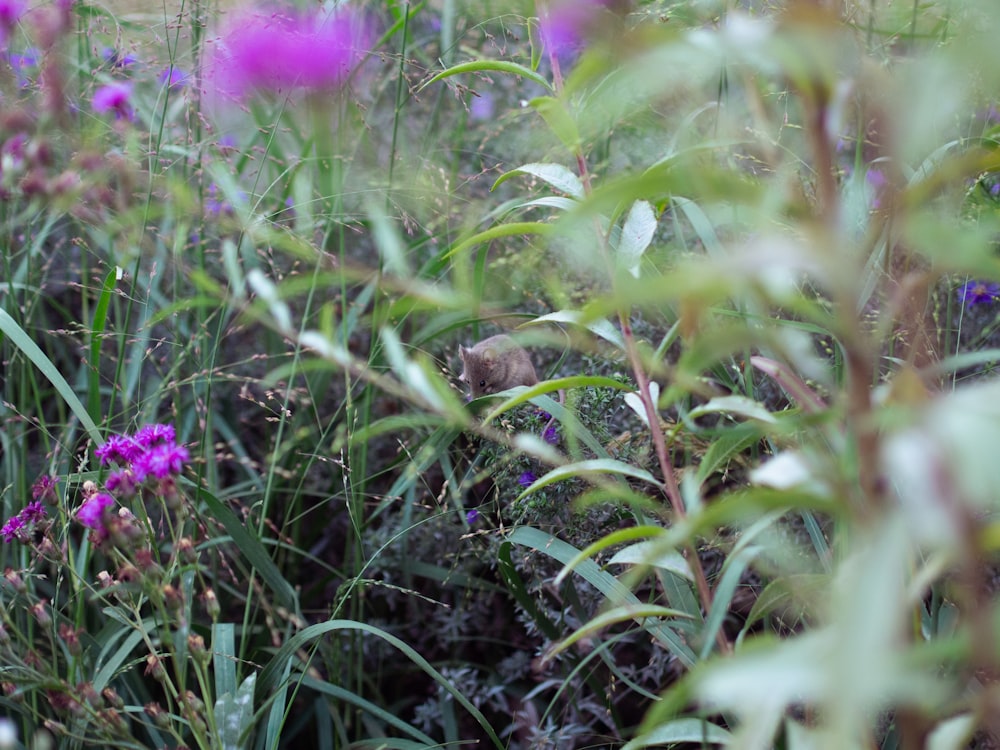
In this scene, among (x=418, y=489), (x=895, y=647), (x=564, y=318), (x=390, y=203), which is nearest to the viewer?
(x=895, y=647)

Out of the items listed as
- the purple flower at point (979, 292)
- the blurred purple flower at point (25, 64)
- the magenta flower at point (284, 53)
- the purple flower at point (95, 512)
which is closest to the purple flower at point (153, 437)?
the purple flower at point (95, 512)

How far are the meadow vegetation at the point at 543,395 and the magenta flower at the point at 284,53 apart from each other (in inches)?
0.4

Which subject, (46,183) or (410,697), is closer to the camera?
(46,183)

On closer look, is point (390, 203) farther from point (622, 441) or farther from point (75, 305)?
point (75, 305)

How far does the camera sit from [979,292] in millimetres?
1529

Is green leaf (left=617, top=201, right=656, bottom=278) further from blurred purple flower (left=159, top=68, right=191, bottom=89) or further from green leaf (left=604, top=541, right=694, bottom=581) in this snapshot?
blurred purple flower (left=159, top=68, right=191, bottom=89)

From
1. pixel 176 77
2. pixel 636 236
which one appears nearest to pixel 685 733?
pixel 636 236

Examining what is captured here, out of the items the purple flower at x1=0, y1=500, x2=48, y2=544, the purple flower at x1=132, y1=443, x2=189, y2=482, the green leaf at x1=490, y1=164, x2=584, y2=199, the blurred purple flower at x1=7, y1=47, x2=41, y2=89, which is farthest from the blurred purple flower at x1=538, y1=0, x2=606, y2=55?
the blurred purple flower at x1=7, y1=47, x2=41, y2=89

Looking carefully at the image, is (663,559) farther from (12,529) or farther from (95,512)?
(12,529)

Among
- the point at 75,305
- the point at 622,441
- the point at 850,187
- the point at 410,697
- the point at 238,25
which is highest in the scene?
the point at 238,25

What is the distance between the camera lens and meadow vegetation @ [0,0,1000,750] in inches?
20.7

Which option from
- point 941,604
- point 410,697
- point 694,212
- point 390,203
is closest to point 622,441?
point 694,212

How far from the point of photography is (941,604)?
1171 mm

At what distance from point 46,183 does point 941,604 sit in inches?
47.1
